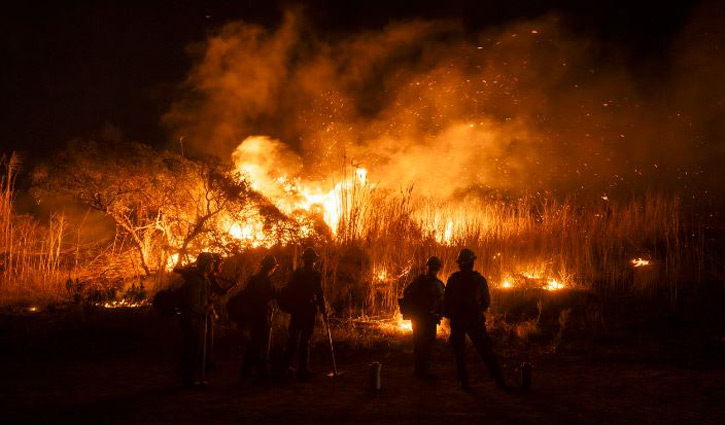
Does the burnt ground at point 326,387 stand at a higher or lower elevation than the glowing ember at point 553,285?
lower

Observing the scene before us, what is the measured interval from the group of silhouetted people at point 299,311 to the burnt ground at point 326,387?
0.34 meters

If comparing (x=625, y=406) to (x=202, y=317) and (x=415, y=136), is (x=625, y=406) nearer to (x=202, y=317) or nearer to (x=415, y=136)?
(x=202, y=317)

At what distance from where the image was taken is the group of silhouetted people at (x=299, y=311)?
24.3 ft

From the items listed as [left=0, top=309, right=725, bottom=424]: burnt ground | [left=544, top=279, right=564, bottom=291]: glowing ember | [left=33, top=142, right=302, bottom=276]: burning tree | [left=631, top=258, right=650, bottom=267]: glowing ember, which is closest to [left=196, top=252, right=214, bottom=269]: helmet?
[left=0, top=309, right=725, bottom=424]: burnt ground

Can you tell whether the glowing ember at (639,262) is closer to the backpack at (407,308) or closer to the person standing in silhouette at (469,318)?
the person standing in silhouette at (469,318)

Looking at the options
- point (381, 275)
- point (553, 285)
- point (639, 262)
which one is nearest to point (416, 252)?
point (381, 275)

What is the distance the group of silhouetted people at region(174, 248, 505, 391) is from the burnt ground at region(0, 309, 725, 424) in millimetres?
339

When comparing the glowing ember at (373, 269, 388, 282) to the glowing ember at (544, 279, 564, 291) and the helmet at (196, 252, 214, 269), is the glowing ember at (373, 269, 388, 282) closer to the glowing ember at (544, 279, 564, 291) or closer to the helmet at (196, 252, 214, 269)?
the glowing ember at (544, 279, 564, 291)

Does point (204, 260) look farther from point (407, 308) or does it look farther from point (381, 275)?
point (381, 275)

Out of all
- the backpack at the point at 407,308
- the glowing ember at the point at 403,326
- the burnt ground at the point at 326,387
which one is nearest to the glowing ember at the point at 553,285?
the burnt ground at the point at 326,387

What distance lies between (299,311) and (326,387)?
3.61ft

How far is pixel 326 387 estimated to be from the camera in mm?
7777

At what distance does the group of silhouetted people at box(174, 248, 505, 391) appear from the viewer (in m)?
7.41

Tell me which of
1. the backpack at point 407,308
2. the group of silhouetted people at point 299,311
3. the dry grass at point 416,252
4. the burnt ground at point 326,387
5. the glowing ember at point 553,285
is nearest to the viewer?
the burnt ground at point 326,387
